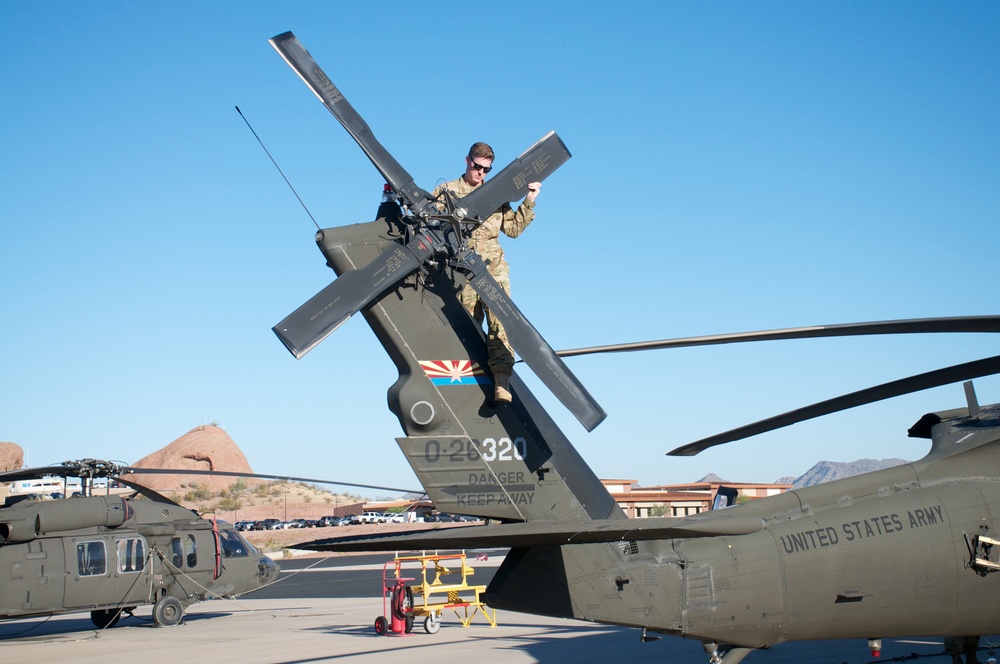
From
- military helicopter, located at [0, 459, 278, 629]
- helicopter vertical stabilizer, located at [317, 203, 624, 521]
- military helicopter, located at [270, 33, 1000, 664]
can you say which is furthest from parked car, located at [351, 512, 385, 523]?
helicopter vertical stabilizer, located at [317, 203, 624, 521]

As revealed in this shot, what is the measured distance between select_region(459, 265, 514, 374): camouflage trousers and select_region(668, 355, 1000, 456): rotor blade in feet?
7.31

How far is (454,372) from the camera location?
7.74m

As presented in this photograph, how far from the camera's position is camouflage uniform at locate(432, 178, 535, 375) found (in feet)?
25.3

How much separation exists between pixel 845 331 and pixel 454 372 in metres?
3.29

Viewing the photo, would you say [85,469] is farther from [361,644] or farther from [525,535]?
[525,535]

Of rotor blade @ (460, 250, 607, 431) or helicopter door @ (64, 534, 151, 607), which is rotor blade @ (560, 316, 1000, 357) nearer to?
rotor blade @ (460, 250, 607, 431)

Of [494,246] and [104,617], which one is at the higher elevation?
[494,246]

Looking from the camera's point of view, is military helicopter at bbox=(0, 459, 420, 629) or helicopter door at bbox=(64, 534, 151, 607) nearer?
military helicopter at bbox=(0, 459, 420, 629)

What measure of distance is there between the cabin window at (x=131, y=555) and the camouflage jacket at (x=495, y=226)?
42.8 ft

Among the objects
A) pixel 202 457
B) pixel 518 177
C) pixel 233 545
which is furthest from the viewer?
pixel 202 457

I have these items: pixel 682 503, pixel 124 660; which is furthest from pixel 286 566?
pixel 124 660

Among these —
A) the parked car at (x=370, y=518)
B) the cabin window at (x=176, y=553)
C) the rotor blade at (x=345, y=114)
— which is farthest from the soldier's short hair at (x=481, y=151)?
the parked car at (x=370, y=518)

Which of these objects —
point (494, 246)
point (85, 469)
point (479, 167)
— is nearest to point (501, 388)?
point (494, 246)

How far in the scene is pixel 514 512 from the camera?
7.74 metres
